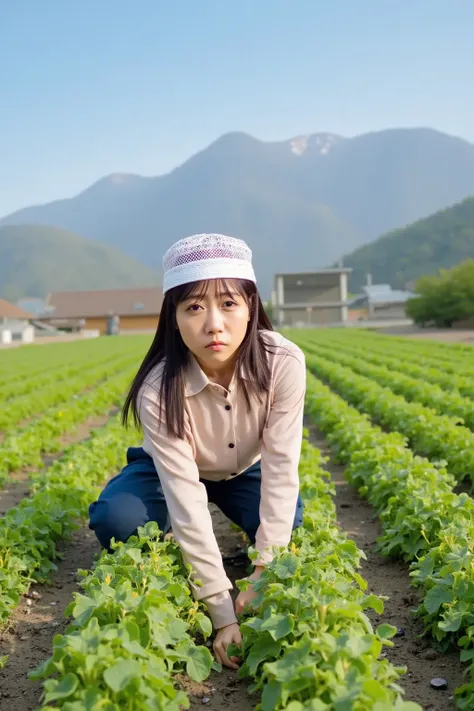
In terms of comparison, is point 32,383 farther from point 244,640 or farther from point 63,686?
point 63,686

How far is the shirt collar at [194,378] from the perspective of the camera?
3328 mm

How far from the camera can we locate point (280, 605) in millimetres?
2762

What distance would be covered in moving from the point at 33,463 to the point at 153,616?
511 cm

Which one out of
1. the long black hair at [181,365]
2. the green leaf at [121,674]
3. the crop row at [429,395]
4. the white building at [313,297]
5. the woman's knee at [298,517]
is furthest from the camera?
the white building at [313,297]

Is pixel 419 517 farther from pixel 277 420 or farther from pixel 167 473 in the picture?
pixel 167 473

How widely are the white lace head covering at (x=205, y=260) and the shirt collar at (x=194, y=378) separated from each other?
0.43 metres

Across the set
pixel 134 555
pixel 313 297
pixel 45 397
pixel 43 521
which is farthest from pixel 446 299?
pixel 134 555

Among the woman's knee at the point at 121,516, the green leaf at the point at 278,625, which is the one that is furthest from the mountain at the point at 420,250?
the green leaf at the point at 278,625

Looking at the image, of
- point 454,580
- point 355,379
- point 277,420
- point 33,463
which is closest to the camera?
point 454,580

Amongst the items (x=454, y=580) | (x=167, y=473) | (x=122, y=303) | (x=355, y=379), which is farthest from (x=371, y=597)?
(x=122, y=303)

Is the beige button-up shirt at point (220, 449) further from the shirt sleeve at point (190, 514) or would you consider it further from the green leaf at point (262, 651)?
the green leaf at point (262, 651)

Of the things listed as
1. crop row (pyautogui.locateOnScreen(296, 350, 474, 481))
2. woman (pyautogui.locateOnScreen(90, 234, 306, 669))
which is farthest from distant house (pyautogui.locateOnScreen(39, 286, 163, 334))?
woman (pyautogui.locateOnScreen(90, 234, 306, 669))

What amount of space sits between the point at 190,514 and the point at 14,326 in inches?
2544

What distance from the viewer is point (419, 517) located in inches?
160
